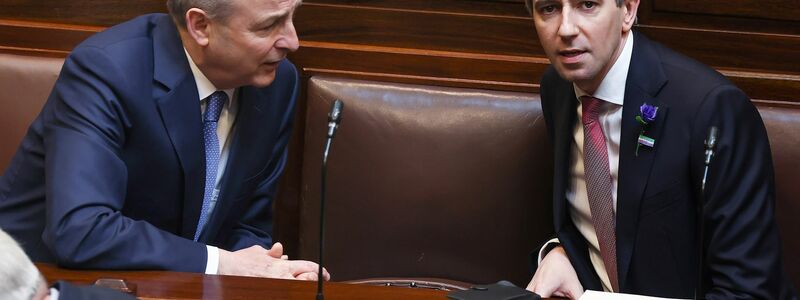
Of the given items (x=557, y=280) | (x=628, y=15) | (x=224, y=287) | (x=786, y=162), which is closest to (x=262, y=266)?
(x=224, y=287)

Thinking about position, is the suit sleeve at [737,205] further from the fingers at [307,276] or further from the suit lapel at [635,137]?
the fingers at [307,276]

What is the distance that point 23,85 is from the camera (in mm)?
3188

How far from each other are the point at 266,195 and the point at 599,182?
763 mm

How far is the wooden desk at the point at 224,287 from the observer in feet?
7.12

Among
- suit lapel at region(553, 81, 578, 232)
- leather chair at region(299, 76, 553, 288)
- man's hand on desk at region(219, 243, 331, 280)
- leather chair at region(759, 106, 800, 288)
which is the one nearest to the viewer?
man's hand on desk at region(219, 243, 331, 280)

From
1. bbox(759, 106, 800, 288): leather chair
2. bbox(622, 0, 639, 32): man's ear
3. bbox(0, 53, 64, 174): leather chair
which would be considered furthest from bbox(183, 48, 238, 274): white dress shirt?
bbox(759, 106, 800, 288): leather chair

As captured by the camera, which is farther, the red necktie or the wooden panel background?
the wooden panel background

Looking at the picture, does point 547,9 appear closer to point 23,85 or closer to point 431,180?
point 431,180

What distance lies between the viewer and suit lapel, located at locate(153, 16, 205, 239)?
258 cm

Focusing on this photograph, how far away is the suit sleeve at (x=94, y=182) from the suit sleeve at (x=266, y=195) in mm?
393

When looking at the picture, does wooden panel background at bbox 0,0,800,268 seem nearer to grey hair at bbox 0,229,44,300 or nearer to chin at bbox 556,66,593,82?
chin at bbox 556,66,593,82

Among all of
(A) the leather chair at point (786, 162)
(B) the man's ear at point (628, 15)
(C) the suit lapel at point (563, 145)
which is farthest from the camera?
(A) the leather chair at point (786, 162)

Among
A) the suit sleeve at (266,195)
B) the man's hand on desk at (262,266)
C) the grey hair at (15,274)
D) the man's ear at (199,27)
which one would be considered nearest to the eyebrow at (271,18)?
the man's ear at (199,27)

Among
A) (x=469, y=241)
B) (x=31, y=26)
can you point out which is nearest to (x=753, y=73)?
(x=469, y=241)
